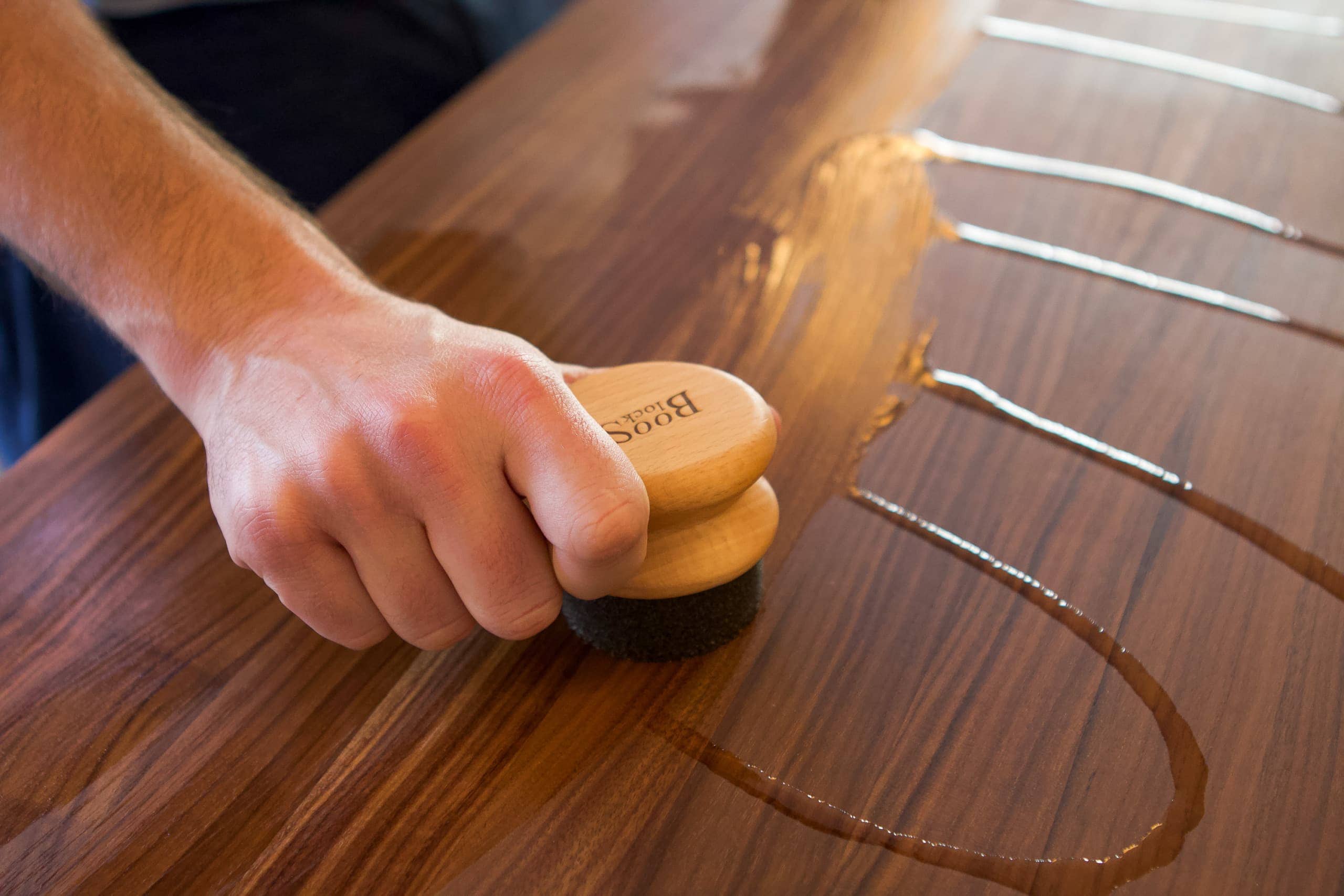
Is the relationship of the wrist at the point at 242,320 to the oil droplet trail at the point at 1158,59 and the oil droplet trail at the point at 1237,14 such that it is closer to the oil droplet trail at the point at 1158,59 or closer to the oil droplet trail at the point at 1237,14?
the oil droplet trail at the point at 1158,59

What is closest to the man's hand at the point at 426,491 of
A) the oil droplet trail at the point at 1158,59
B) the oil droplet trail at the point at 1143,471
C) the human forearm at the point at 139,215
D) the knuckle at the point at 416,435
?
the knuckle at the point at 416,435

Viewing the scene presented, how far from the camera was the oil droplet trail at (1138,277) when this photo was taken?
2.37 feet

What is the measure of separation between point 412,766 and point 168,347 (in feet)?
1.05

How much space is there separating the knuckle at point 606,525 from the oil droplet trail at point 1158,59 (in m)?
0.87

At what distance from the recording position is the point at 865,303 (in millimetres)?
761

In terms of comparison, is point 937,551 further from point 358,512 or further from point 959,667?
point 358,512

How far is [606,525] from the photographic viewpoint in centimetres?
45

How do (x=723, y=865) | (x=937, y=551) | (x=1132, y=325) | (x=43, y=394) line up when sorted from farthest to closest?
(x=43, y=394) < (x=1132, y=325) < (x=937, y=551) < (x=723, y=865)

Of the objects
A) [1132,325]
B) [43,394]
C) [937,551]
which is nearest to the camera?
[937,551]

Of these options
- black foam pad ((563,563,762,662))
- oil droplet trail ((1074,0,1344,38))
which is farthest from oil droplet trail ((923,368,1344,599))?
oil droplet trail ((1074,0,1344,38))

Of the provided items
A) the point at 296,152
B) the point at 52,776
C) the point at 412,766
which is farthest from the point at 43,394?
the point at 412,766

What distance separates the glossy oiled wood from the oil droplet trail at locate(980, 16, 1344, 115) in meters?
0.06

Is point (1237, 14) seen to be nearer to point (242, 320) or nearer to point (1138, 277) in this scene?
point (1138, 277)

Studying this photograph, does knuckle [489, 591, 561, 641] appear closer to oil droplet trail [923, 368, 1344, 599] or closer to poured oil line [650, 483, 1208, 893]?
poured oil line [650, 483, 1208, 893]
